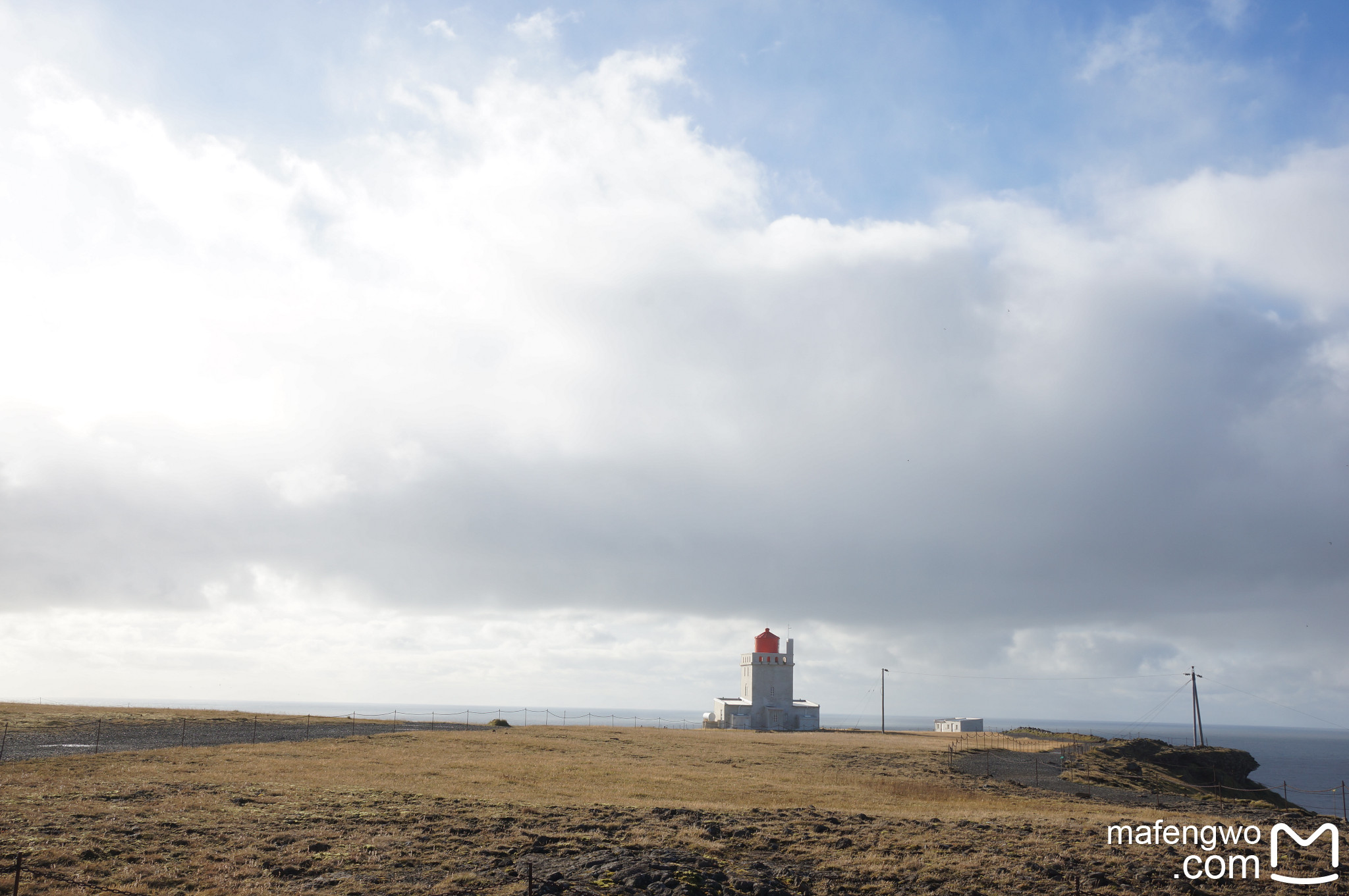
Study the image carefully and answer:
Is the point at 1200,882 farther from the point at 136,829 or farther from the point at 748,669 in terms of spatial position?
the point at 748,669

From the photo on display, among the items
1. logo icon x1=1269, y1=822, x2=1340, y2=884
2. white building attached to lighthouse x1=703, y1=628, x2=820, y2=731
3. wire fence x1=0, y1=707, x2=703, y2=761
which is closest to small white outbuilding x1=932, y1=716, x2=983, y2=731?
white building attached to lighthouse x1=703, y1=628, x2=820, y2=731

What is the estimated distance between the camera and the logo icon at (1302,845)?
73.5 feet

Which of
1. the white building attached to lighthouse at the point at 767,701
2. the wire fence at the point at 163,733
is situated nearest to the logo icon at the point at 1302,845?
the wire fence at the point at 163,733

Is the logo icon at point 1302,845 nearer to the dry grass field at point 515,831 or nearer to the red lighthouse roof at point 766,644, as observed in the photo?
the dry grass field at point 515,831

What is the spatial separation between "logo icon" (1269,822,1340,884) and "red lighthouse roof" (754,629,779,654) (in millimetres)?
79609

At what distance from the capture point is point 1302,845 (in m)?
26.2

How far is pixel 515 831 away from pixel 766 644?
279 ft

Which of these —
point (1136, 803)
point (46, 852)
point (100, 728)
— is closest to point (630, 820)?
point (46, 852)

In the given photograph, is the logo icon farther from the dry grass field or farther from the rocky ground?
the dry grass field

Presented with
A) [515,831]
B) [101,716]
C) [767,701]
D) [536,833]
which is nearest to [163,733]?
[101,716]

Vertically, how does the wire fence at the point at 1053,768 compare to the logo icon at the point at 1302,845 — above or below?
below

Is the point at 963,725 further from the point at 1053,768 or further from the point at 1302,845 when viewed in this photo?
the point at 1302,845

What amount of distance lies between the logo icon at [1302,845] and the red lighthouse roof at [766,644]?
3134 inches

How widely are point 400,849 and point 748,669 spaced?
87390 mm
